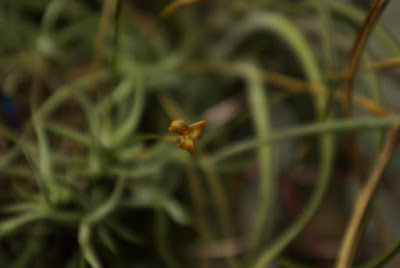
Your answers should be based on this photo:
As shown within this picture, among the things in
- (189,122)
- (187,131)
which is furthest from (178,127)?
(189,122)

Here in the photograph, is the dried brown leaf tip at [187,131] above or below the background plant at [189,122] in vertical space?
below

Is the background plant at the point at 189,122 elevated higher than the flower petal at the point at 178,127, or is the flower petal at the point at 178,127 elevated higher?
the background plant at the point at 189,122

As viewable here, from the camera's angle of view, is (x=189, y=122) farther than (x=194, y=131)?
Yes

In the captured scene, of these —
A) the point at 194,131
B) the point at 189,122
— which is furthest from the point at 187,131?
the point at 189,122

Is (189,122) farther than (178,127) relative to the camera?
Yes

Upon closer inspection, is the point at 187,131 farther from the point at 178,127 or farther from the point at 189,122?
the point at 189,122
